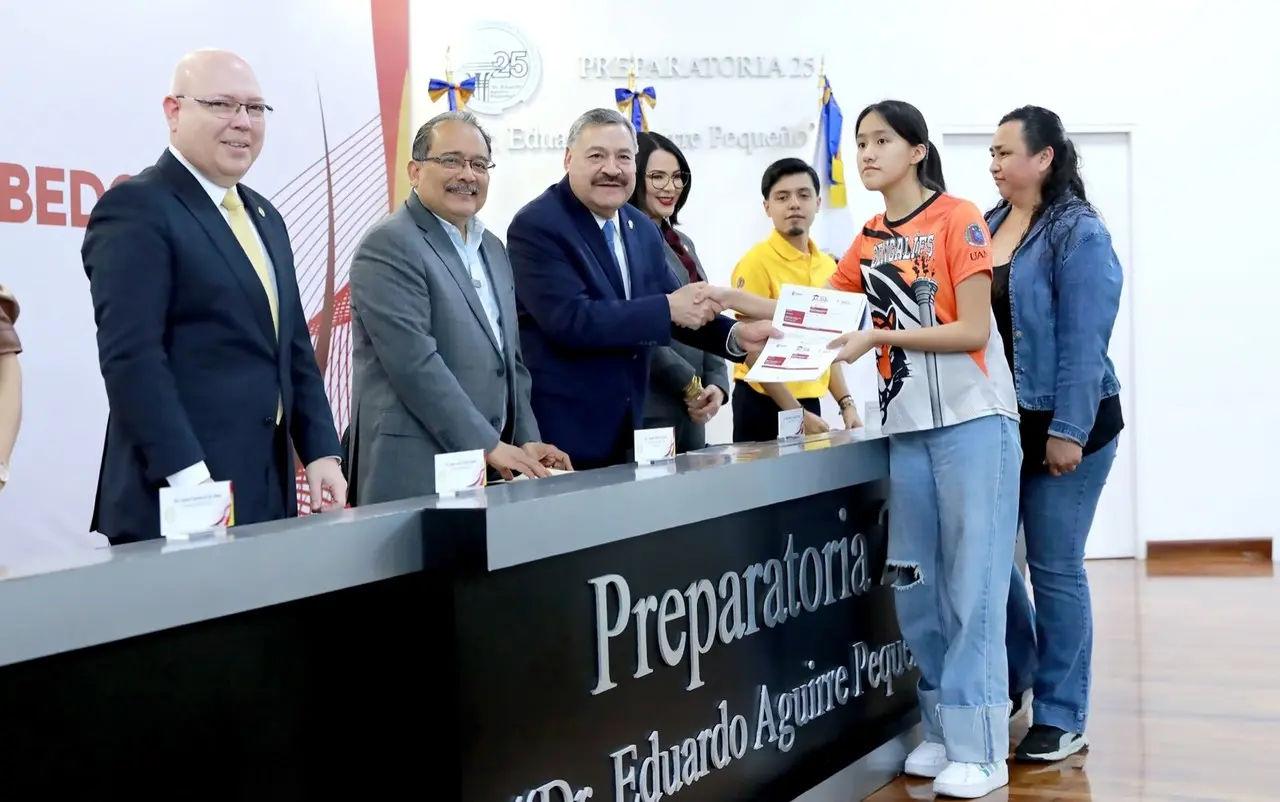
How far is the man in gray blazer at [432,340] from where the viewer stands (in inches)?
96.6

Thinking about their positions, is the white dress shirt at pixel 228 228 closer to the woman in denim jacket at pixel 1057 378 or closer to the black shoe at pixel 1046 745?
the woman in denim jacket at pixel 1057 378

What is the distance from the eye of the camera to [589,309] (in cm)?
285

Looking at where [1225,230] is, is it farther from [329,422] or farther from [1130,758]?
[329,422]

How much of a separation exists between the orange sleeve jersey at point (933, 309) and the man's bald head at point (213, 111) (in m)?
1.38

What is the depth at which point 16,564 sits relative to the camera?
4.35 feet

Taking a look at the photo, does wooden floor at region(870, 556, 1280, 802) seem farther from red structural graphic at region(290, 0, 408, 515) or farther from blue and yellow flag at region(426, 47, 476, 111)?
blue and yellow flag at region(426, 47, 476, 111)

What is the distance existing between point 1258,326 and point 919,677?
13.3ft

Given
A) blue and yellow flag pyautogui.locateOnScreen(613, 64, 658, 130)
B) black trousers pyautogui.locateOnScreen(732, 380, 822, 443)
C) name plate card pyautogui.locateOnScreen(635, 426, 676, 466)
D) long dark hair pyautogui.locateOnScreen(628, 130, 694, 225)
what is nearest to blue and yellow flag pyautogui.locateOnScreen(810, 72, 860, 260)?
blue and yellow flag pyautogui.locateOnScreen(613, 64, 658, 130)

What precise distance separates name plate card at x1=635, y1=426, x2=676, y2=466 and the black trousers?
150cm

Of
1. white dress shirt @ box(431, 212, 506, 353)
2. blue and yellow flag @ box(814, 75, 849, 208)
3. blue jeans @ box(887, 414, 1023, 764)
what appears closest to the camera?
white dress shirt @ box(431, 212, 506, 353)

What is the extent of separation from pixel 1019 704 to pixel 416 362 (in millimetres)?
1993

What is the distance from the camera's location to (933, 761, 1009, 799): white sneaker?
9.15 ft

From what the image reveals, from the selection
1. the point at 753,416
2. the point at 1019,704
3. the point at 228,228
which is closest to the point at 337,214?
the point at 753,416

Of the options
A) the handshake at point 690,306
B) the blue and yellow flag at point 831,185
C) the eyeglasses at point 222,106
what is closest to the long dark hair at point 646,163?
the handshake at point 690,306
